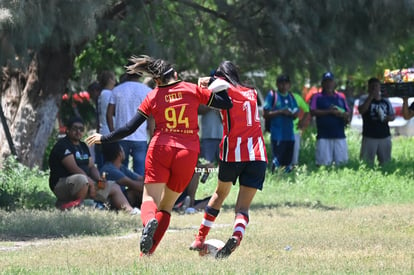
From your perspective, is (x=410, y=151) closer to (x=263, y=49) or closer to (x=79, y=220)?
(x=263, y=49)

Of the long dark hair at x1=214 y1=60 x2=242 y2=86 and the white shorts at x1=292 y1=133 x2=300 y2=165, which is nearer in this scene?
the long dark hair at x1=214 y1=60 x2=242 y2=86

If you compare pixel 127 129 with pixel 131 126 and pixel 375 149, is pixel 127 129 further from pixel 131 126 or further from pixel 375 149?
pixel 375 149

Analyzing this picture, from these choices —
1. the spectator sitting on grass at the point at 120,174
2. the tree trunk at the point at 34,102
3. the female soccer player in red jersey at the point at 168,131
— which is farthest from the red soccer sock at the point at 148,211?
the tree trunk at the point at 34,102

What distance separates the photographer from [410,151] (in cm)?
2275

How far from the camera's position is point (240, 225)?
364 inches

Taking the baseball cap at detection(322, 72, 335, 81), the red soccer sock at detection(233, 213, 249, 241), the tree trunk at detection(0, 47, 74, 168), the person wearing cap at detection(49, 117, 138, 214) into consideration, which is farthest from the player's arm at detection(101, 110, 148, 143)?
the baseball cap at detection(322, 72, 335, 81)

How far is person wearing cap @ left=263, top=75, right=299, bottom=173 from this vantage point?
730 inches

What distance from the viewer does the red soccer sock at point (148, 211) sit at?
29.3 ft

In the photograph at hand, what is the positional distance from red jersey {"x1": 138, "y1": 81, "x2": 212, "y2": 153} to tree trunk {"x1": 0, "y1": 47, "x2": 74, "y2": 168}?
7892 millimetres

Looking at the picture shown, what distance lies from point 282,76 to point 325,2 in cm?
244

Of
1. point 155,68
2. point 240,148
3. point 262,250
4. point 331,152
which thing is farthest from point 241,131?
point 331,152

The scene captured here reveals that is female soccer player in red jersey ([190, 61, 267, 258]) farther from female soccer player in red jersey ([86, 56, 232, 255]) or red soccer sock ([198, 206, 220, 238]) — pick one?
female soccer player in red jersey ([86, 56, 232, 255])

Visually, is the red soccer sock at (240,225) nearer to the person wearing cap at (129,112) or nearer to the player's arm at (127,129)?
the player's arm at (127,129)

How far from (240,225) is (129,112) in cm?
562
